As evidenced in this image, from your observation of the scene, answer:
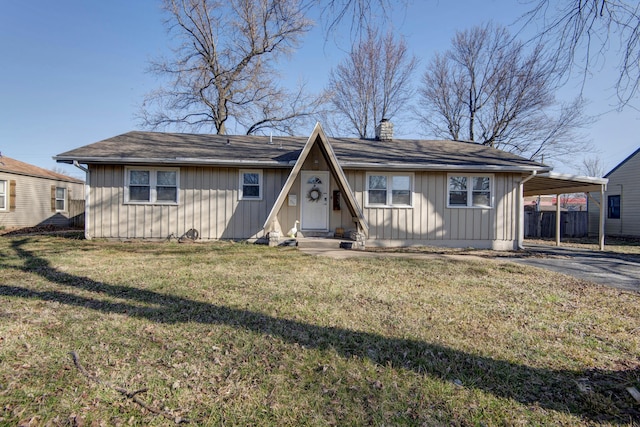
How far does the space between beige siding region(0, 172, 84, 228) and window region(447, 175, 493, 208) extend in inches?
775

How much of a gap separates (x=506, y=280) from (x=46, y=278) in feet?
26.3

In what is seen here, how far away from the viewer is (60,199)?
64.8 feet

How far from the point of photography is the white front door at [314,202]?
11.0 metres

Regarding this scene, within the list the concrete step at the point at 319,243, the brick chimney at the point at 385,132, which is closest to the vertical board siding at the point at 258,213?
the concrete step at the point at 319,243

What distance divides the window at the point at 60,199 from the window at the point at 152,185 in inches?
488

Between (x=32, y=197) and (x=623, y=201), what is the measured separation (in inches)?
1210

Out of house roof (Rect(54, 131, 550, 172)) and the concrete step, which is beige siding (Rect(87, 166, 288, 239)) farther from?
the concrete step

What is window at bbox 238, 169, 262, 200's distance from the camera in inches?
429

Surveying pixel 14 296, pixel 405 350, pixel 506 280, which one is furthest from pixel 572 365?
pixel 14 296

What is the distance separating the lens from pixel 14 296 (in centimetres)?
466

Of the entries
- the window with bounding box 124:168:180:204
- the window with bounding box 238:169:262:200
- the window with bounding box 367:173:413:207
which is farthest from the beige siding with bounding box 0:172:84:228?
the window with bounding box 367:173:413:207

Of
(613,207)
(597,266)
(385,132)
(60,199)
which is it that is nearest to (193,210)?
(385,132)

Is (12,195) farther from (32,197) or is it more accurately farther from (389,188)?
(389,188)

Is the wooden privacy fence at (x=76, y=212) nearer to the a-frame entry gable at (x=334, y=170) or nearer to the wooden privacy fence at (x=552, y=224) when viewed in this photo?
the a-frame entry gable at (x=334, y=170)
